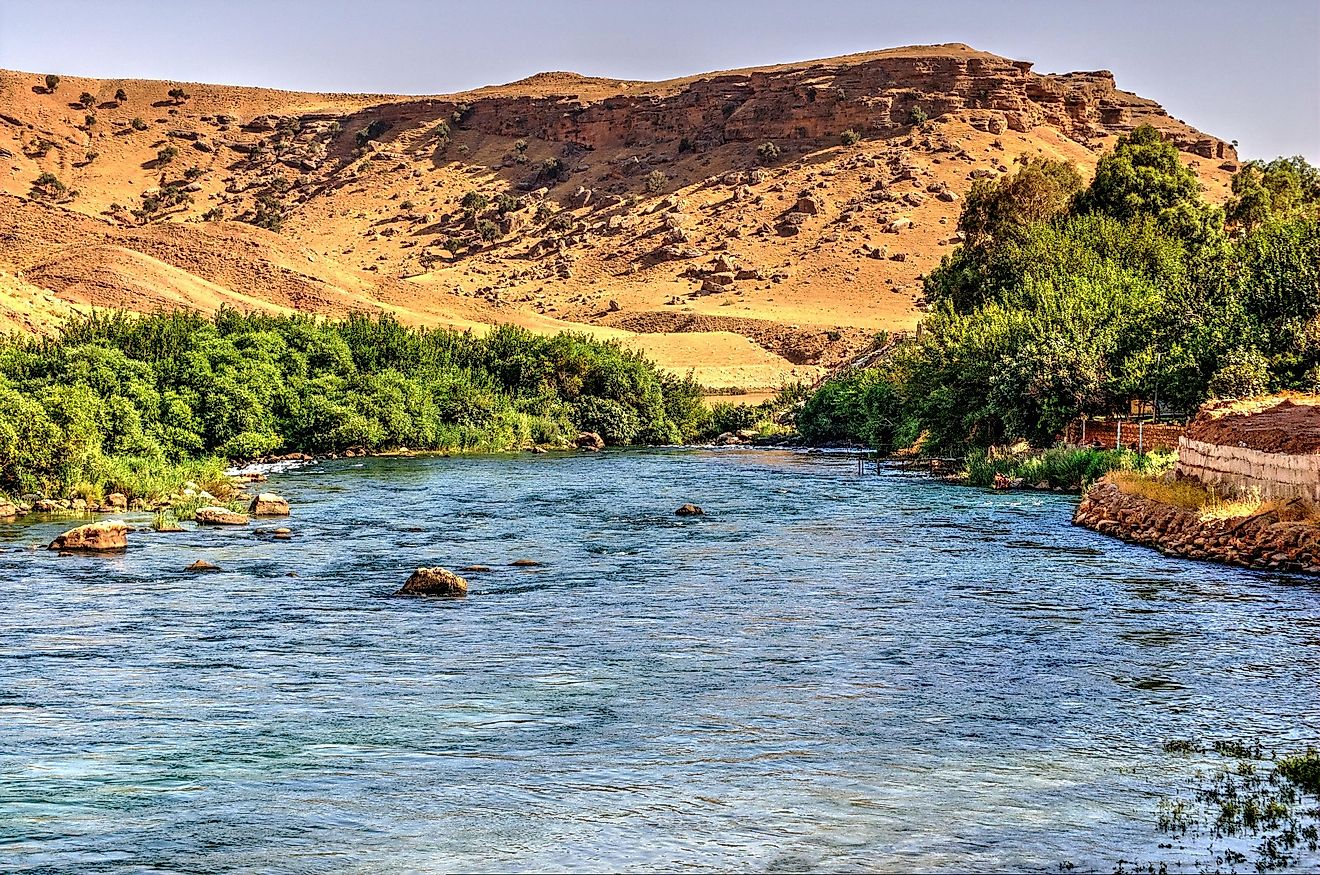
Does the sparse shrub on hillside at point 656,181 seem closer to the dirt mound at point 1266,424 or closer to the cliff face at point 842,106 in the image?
the cliff face at point 842,106

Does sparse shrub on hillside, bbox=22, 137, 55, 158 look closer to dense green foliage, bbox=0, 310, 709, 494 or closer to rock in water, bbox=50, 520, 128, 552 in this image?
dense green foliage, bbox=0, 310, 709, 494

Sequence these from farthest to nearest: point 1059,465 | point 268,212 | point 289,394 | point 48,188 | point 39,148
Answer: point 39,148 → point 268,212 → point 48,188 → point 289,394 → point 1059,465

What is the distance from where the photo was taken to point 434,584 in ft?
70.7

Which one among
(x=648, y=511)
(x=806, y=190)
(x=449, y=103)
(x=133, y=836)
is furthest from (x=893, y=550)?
(x=449, y=103)

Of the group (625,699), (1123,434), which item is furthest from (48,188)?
(625,699)

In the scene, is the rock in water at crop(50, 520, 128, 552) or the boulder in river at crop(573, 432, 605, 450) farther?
the boulder in river at crop(573, 432, 605, 450)

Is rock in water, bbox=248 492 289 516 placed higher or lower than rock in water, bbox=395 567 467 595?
higher

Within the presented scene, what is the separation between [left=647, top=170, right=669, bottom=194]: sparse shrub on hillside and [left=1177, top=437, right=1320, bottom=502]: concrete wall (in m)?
94.3

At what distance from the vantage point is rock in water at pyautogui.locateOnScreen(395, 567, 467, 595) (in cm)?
2148

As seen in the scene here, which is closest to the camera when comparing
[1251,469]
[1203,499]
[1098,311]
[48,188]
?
[1251,469]

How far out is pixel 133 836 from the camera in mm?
10312

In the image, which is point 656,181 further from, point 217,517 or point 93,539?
point 93,539

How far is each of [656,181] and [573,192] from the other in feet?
28.0

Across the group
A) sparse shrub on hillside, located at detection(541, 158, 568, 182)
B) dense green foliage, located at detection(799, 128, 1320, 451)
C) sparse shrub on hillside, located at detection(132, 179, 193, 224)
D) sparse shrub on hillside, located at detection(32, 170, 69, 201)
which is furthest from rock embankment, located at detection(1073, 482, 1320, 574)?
sparse shrub on hillside, located at detection(32, 170, 69, 201)
